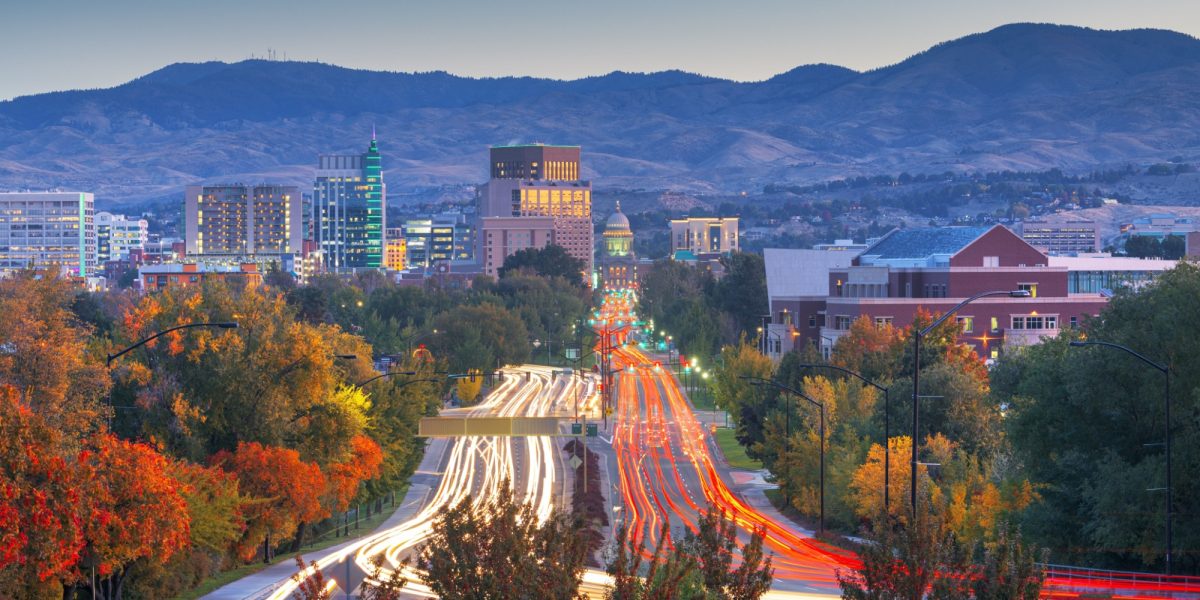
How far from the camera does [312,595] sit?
119 feet

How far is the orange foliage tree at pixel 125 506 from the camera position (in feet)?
160

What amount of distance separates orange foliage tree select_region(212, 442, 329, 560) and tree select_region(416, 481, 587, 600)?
26774mm

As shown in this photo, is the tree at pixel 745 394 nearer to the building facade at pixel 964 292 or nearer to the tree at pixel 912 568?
the building facade at pixel 964 292

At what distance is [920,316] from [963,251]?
3833 cm

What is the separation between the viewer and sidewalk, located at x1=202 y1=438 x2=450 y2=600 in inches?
2351

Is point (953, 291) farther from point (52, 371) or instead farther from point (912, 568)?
point (912, 568)

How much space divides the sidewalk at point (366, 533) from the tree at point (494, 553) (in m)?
19.4

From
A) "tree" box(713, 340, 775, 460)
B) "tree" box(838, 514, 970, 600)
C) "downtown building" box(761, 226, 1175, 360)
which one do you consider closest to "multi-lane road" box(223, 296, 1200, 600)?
"tree" box(713, 340, 775, 460)

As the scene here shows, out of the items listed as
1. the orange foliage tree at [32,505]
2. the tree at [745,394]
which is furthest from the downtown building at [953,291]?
the orange foliage tree at [32,505]

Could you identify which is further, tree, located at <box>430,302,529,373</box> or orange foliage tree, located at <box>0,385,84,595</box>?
tree, located at <box>430,302,529,373</box>

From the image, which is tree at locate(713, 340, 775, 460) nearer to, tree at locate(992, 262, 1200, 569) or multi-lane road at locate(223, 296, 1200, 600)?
multi-lane road at locate(223, 296, 1200, 600)

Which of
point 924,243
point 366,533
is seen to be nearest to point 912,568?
point 366,533

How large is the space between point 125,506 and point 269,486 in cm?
1675

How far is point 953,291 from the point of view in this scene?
457 ft
